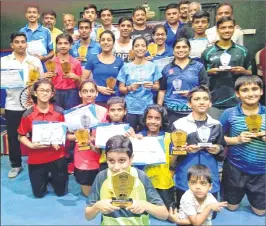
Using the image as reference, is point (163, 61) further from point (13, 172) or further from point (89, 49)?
point (13, 172)

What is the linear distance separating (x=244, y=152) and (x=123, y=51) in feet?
4.97

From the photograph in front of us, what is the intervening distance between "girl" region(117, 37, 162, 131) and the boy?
27.1 inches

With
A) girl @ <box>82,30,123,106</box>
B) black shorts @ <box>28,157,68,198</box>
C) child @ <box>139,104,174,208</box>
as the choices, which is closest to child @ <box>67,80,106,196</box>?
black shorts @ <box>28,157,68,198</box>

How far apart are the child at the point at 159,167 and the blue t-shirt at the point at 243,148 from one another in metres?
0.47

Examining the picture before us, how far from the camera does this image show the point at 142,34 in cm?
371

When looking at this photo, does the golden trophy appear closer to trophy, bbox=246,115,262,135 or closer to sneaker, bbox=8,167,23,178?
trophy, bbox=246,115,262,135

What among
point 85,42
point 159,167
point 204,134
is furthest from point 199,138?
point 85,42

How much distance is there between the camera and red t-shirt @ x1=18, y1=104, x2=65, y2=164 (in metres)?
2.99

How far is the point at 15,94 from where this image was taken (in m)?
3.24

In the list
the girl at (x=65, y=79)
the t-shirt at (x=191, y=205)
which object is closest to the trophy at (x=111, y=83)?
the girl at (x=65, y=79)

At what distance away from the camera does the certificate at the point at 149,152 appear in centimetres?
256

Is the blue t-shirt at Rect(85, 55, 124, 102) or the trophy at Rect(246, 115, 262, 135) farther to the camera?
the blue t-shirt at Rect(85, 55, 124, 102)

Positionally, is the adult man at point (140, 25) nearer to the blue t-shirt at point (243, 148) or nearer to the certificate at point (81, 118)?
the certificate at point (81, 118)

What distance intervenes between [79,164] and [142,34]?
147 cm
